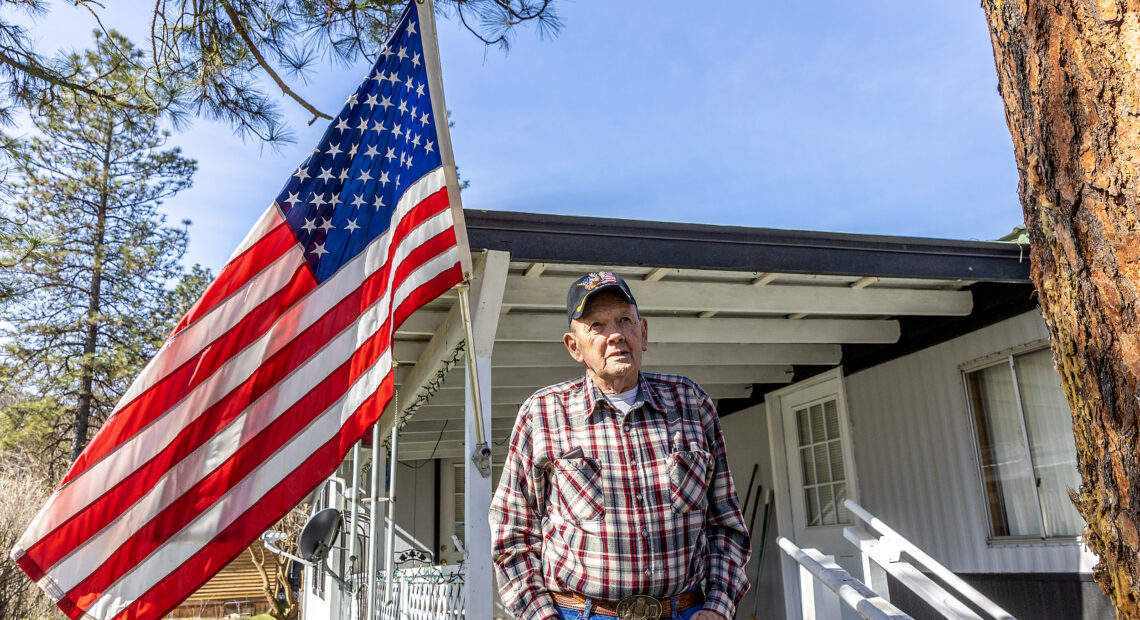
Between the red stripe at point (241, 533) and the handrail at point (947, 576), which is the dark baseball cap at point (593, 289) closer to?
the red stripe at point (241, 533)

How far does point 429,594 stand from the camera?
18.4ft

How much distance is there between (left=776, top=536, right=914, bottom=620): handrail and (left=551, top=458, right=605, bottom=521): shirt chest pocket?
2018 mm

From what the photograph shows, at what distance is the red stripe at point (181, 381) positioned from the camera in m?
2.54

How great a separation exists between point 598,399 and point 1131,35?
1234 mm

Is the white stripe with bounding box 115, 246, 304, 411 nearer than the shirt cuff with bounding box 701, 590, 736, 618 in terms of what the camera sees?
No

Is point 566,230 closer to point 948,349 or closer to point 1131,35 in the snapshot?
point 1131,35

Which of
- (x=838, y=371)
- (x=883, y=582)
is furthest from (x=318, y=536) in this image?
(x=838, y=371)

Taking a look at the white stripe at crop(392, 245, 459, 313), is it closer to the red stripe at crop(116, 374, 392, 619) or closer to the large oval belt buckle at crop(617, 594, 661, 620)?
the red stripe at crop(116, 374, 392, 619)

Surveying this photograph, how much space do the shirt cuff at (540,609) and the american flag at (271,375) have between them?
0.96 metres

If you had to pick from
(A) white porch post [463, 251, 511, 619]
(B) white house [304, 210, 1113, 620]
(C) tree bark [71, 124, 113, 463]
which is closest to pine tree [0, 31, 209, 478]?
(C) tree bark [71, 124, 113, 463]

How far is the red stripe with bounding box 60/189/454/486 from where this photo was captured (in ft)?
8.32

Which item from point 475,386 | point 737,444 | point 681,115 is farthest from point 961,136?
point 475,386

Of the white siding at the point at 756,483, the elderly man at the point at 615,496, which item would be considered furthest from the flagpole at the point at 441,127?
the white siding at the point at 756,483

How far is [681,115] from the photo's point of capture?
30.8 metres
